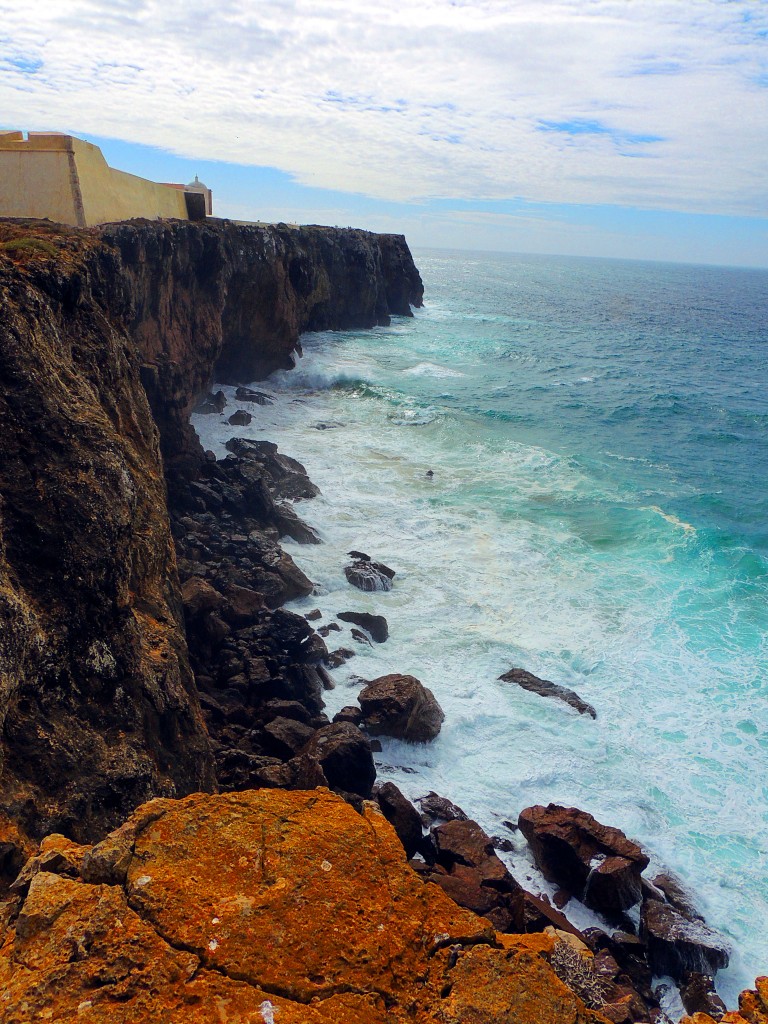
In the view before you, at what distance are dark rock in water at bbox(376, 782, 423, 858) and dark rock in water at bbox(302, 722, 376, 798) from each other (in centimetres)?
51

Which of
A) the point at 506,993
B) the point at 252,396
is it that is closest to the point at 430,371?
the point at 252,396

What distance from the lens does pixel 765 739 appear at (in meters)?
14.8

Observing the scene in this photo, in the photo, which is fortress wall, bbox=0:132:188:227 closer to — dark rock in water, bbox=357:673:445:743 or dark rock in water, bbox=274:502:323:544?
dark rock in water, bbox=274:502:323:544

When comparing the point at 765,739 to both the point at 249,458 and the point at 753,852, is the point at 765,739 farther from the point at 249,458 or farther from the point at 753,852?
the point at 249,458

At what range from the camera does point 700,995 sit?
9.79 m

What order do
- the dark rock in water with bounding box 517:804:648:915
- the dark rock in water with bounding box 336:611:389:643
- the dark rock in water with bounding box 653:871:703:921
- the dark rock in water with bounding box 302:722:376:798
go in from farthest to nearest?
the dark rock in water with bounding box 336:611:389:643
the dark rock in water with bounding box 302:722:376:798
the dark rock in water with bounding box 653:871:703:921
the dark rock in water with bounding box 517:804:648:915

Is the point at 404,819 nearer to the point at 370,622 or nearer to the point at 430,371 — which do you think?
the point at 370,622

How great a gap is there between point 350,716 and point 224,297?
22.2 metres

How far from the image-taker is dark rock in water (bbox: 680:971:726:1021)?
31.6 ft

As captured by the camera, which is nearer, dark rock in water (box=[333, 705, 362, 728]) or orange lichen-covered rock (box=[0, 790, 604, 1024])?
orange lichen-covered rock (box=[0, 790, 604, 1024])

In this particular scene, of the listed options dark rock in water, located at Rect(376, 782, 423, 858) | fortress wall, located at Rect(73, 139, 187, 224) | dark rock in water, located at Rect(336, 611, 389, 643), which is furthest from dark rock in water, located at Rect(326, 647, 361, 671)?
fortress wall, located at Rect(73, 139, 187, 224)

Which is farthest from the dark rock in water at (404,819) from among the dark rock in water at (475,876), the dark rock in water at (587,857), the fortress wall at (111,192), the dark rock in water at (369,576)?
the fortress wall at (111,192)

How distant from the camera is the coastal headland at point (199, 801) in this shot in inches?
154

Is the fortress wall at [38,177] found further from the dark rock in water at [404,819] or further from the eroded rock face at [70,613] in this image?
the dark rock in water at [404,819]
